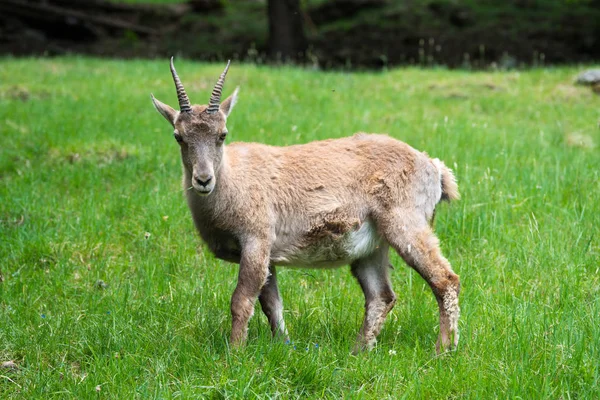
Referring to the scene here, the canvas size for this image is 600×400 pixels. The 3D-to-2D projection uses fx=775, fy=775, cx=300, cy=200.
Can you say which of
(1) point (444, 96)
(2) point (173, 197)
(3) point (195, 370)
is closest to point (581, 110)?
(1) point (444, 96)

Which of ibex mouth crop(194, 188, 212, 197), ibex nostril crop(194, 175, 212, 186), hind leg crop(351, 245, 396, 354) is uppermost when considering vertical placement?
ibex nostril crop(194, 175, 212, 186)

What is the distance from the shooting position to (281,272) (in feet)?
22.5

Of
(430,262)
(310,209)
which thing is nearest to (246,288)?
(310,209)

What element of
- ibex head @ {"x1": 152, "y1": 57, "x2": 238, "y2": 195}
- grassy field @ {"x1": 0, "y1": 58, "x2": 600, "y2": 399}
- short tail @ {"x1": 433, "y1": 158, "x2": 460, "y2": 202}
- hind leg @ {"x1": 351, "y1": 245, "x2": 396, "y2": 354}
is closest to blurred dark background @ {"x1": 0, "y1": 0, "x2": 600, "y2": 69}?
grassy field @ {"x1": 0, "y1": 58, "x2": 600, "y2": 399}

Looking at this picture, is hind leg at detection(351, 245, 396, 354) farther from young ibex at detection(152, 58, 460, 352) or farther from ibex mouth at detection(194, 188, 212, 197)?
ibex mouth at detection(194, 188, 212, 197)

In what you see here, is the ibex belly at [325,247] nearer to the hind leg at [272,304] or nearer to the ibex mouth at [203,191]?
the hind leg at [272,304]

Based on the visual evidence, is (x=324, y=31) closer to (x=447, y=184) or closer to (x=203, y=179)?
(x=447, y=184)

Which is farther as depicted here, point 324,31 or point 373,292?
point 324,31

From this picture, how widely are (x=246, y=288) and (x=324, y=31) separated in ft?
61.8

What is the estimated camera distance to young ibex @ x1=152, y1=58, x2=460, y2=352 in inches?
210

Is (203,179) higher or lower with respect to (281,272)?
higher

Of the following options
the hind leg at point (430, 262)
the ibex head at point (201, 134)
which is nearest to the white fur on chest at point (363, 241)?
the hind leg at point (430, 262)

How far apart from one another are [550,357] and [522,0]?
20.3m

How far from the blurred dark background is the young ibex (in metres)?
13.0
